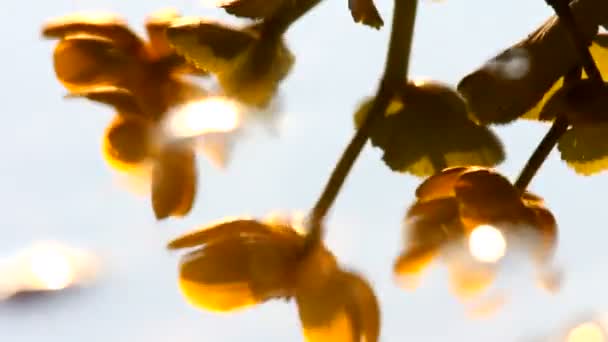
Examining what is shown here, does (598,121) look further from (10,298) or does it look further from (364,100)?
(10,298)

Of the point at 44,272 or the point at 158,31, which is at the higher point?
the point at 158,31

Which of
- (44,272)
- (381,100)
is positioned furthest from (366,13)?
(44,272)

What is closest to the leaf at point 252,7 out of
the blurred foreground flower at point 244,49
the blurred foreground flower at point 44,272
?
the blurred foreground flower at point 244,49

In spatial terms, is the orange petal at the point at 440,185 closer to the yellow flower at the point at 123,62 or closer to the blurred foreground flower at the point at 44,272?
the yellow flower at the point at 123,62

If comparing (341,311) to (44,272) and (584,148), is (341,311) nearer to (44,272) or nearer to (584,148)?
(584,148)

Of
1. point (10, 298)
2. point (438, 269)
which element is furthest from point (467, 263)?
point (10, 298)

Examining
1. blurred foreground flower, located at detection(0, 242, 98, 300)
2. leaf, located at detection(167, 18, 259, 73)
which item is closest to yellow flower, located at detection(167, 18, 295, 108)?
leaf, located at detection(167, 18, 259, 73)
